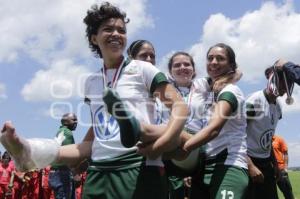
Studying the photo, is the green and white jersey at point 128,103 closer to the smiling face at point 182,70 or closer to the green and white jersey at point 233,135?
the green and white jersey at point 233,135

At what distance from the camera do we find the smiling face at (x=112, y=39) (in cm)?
332

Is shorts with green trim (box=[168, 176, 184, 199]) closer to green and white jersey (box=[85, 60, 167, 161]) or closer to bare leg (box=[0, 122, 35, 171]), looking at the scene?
green and white jersey (box=[85, 60, 167, 161])

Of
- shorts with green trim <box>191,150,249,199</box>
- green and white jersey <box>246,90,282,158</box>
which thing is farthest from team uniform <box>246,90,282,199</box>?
shorts with green trim <box>191,150,249,199</box>

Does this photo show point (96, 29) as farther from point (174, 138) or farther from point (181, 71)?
point (181, 71)

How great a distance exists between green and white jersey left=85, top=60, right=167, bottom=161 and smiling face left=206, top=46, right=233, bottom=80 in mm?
1328

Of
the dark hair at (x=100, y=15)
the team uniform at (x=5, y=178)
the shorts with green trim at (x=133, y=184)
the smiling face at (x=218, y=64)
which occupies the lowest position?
the team uniform at (x=5, y=178)

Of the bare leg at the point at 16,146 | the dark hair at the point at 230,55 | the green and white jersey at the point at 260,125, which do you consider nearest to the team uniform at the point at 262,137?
the green and white jersey at the point at 260,125

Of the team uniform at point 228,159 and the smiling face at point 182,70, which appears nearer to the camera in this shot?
the team uniform at point 228,159

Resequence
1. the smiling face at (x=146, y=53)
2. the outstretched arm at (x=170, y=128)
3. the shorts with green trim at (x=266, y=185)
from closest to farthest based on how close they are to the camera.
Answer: the outstretched arm at (x=170, y=128) → the smiling face at (x=146, y=53) → the shorts with green trim at (x=266, y=185)

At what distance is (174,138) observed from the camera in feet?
9.51

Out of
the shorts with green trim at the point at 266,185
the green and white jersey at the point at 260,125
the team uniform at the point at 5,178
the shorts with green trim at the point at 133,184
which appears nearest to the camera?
the shorts with green trim at the point at 133,184

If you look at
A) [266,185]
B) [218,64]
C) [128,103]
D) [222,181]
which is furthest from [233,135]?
[266,185]

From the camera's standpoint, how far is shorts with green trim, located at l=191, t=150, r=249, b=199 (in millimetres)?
3963

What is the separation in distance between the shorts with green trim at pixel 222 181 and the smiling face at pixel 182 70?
1014 mm
